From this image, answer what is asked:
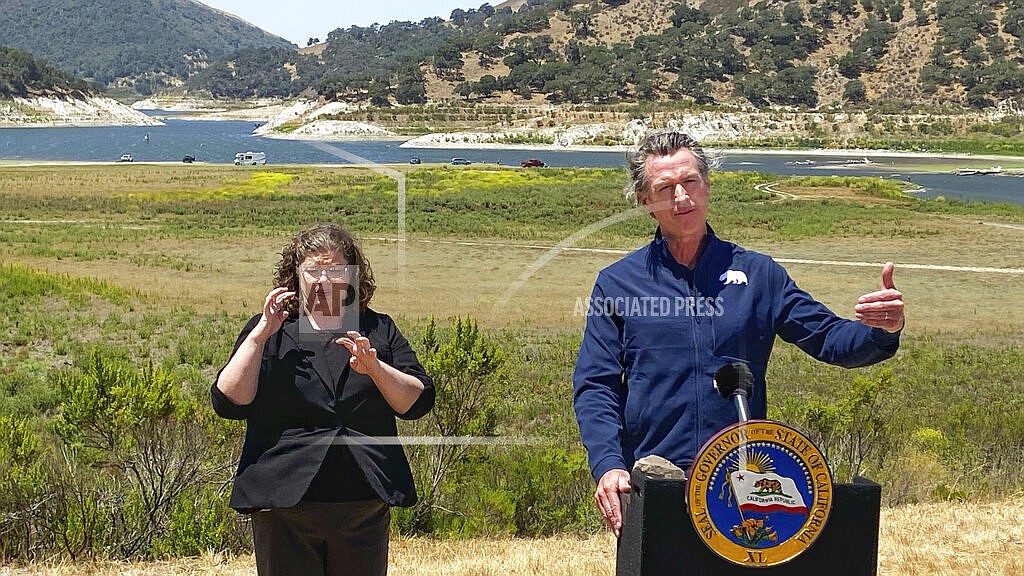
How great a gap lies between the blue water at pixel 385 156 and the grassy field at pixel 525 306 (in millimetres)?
16779

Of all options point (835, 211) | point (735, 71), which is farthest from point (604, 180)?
point (735, 71)

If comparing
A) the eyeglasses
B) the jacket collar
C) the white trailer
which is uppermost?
the jacket collar

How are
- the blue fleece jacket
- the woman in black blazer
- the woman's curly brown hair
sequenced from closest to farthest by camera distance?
the blue fleece jacket
the woman in black blazer
the woman's curly brown hair

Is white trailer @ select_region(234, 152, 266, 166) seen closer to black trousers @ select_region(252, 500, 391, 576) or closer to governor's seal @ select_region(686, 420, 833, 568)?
black trousers @ select_region(252, 500, 391, 576)

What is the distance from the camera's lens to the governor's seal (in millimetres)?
2406

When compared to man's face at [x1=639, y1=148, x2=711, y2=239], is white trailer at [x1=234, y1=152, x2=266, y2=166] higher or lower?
lower

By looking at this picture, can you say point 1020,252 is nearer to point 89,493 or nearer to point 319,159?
point 89,493

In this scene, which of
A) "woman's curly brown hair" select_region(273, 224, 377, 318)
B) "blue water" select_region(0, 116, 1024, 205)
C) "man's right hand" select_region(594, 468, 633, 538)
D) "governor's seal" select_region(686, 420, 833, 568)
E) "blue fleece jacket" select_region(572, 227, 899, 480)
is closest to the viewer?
"governor's seal" select_region(686, 420, 833, 568)

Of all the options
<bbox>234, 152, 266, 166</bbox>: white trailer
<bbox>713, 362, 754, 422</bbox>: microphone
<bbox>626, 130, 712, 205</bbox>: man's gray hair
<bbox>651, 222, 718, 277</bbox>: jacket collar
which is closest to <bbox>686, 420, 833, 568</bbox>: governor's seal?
<bbox>713, 362, 754, 422</bbox>: microphone

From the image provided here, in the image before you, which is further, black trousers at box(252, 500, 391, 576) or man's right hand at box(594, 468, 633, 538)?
black trousers at box(252, 500, 391, 576)

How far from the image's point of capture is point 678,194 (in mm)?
2842

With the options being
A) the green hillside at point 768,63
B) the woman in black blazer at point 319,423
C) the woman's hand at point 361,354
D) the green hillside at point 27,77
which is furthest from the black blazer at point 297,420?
the green hillside at point 27,77

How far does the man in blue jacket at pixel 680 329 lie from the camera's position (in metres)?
2.69

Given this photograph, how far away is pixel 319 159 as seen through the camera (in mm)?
88625
